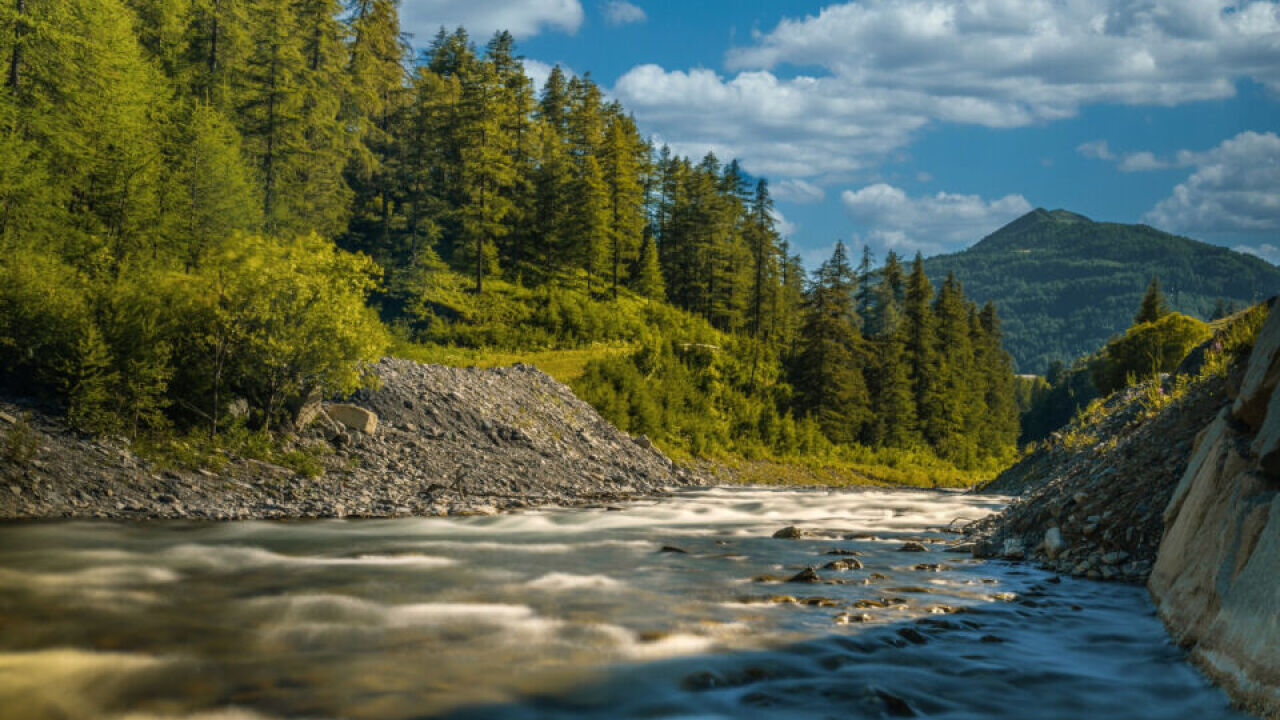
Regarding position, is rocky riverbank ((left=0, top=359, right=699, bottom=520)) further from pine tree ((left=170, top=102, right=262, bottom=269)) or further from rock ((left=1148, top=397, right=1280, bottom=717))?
rock ((left=1148, top=397, right=1280, bottom=717))

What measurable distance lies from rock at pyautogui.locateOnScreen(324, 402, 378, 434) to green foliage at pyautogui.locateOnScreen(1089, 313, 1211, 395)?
176 ft

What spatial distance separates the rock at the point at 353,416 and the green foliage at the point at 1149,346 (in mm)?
53637

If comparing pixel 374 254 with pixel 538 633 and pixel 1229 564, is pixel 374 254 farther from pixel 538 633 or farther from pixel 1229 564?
pixel 1229 564

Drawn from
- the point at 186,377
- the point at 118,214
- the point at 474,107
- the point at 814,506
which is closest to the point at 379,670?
the point at 186,377

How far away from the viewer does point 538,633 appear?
28.0 feet

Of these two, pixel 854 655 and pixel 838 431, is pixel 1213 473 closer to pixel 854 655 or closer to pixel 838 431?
pixel 854 655

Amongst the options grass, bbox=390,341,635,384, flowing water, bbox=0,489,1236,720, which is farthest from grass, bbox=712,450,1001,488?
flowing water, bbox=0,489,1236,720

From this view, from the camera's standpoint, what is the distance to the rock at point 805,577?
11.3m

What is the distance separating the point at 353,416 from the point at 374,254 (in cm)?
3565

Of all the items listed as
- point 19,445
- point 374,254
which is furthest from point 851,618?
point 374,254

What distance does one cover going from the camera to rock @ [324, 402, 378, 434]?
21297 millimetres

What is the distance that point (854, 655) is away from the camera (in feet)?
24.8

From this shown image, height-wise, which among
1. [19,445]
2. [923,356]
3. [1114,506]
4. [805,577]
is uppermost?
[923,356]

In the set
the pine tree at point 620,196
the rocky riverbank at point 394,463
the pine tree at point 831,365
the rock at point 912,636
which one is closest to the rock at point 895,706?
the rock at point 912,636
